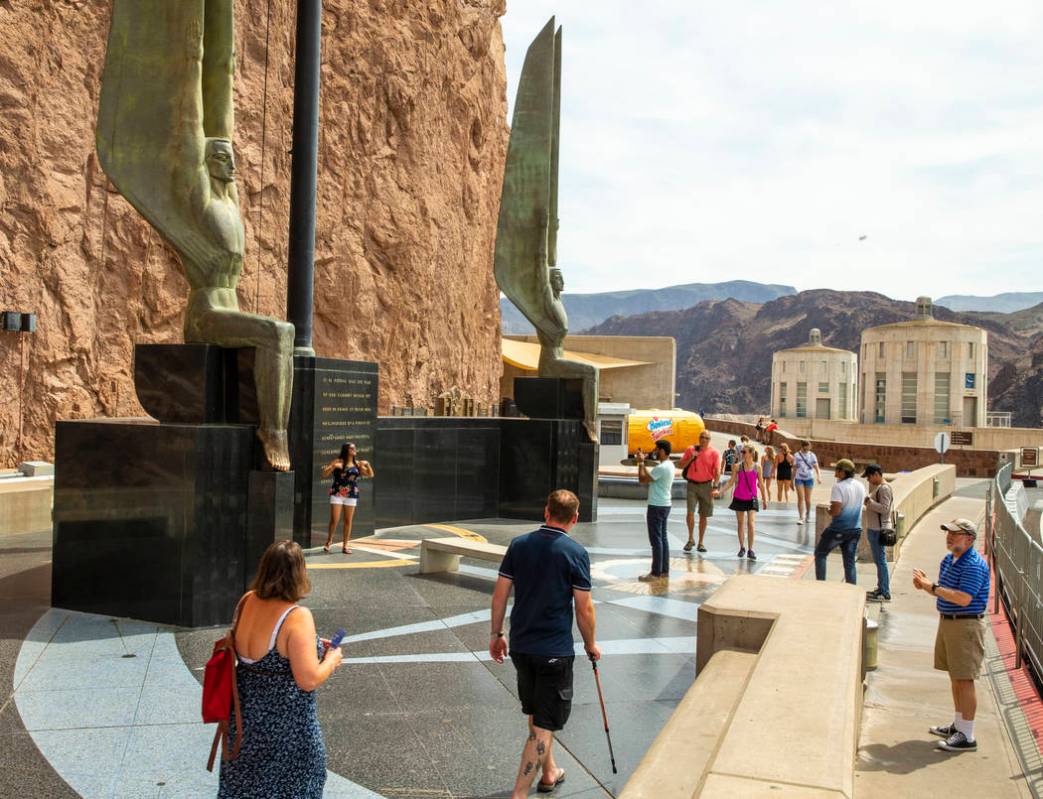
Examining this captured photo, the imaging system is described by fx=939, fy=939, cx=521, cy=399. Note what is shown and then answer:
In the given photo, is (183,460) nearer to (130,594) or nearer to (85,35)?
(130,594)

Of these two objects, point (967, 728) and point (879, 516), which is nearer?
point (967, 728)

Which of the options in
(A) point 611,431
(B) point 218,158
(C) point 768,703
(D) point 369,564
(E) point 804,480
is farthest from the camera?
(A) point 611,431

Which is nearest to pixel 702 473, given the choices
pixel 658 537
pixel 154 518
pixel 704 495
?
pixel 704 495

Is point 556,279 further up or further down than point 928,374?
further down

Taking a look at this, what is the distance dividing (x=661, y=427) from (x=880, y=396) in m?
40.2

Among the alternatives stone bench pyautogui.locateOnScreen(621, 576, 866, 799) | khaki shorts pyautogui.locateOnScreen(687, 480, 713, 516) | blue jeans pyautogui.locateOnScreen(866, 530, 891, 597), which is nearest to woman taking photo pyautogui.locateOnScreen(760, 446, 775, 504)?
khaki shorts pyautogui.locateOnScreen(687, 480, 713, 516)

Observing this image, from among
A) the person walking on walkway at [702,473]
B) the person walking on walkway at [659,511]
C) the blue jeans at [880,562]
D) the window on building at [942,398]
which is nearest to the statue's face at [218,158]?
the person walking on walkway at [659,511]

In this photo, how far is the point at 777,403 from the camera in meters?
84.7

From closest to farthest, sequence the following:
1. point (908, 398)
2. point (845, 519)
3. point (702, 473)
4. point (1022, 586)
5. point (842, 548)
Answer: point (1022, 586)
point (845, 519)
point (842, 548)
point (702, 473)
point (908, 398)

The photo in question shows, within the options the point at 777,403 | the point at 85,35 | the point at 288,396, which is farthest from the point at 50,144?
the point at 777,403

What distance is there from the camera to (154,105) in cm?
900

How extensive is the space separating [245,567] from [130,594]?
0.98 meters

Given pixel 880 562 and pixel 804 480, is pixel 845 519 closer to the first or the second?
pixel 880 562

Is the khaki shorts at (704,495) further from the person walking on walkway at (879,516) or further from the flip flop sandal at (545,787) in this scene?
the flip flop sandal at (545,787)
